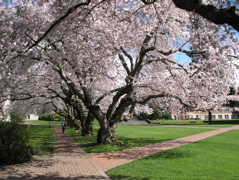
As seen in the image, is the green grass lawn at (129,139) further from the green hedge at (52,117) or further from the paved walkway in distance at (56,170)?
the green hedge at (52,117)

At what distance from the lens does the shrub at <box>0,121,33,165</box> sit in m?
8.86

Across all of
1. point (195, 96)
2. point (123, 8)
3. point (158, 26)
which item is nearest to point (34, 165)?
point (123, 8)

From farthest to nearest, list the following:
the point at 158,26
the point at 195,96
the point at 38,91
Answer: the point at 38,91, the point at 195,96, the point at 158,26

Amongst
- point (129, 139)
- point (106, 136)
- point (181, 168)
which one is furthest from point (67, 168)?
point (129, 139)

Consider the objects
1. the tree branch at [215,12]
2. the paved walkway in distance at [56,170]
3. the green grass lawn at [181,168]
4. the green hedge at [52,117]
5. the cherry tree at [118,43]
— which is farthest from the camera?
the green hedge at [52,117]

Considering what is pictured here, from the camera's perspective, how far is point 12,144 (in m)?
8.91

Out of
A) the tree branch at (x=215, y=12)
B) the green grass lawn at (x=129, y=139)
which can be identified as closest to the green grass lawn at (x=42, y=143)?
the green grass lawn at (x=129, y=139)

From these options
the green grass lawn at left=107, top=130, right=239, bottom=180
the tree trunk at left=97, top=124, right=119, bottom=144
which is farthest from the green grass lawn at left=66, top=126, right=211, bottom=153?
the green grass lawn at left=107, top=130, right=239, bottom=180

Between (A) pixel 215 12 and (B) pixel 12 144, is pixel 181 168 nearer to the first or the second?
(A) pixel 215 12

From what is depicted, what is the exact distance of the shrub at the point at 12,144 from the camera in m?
8.86

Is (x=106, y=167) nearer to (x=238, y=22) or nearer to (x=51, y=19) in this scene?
(x=51, y=19)

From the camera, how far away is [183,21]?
11.3 m

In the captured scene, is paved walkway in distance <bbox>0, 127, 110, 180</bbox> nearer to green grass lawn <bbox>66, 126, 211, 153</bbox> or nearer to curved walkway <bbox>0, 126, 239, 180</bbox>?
curved walkway <bbox>0, 126, 239, 180</bbox>

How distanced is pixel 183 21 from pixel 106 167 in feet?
25.9
